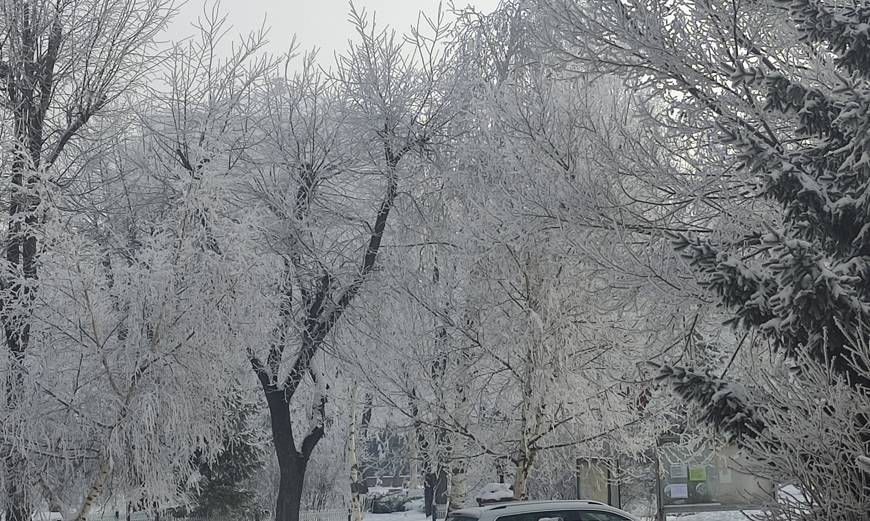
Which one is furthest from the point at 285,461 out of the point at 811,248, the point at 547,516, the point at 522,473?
the point at 811,248

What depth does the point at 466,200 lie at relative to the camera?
15008 millimetres

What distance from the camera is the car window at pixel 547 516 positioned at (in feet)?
31.1

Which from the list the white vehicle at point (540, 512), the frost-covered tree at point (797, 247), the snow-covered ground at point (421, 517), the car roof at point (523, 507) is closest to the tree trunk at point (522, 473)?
the white vehicle at point (540, 512)

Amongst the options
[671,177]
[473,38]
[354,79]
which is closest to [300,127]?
[354,79]

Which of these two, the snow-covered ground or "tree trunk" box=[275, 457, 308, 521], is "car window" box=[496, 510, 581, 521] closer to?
"tree trunk" box=[275, 457, 308, 521]

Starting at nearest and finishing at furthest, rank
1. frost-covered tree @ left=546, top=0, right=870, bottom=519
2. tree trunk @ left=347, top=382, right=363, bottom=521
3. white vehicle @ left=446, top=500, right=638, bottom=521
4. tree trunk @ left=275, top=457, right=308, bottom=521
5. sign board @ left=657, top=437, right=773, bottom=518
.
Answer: frost-covered tree @ left=546, top=0, right=870, bottom=519 → white vehicle @ left=446, top=500, right=638, bottom=521 → sign board @ left=657, top=437, right=773, bottom=518 → tree trunk @ left=275, top=457, right=308, bottom=521 → tree trunk @ left=347, top=382, right=363, bottom=521

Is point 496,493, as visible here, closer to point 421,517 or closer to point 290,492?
point 290,492

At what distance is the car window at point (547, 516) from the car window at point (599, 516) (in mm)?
85

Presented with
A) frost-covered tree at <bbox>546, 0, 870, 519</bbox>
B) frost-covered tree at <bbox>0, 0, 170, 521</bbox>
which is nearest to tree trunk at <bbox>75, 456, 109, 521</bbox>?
frost-covered tree at <bbox>0, 0, 170, 521</bbox>

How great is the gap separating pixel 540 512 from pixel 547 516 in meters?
0.12

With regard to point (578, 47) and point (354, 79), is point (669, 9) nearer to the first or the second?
point (578, 47)

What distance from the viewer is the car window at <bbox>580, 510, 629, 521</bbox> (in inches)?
395

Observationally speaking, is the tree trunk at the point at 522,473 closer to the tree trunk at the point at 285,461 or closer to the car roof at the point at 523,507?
the car roof at the point at 523,507

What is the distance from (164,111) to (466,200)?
6734mm
